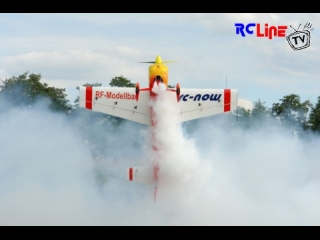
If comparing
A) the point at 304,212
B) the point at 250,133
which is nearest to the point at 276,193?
the point at 304,212

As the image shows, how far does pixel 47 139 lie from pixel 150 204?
7.07 meters

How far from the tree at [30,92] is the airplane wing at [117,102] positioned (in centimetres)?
686

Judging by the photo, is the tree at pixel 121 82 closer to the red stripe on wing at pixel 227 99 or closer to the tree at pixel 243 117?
the tree at pixel 243 117

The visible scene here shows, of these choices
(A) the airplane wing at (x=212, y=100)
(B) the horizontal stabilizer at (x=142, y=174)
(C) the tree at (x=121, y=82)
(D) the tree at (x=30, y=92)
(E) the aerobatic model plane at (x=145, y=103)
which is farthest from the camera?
(C) the tree at (x=121, y=82)

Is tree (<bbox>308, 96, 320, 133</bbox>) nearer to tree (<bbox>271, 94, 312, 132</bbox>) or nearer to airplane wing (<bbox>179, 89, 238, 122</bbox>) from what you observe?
tree (<bbox>271, 94, 312, 132</bbox>)

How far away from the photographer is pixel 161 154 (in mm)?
32281

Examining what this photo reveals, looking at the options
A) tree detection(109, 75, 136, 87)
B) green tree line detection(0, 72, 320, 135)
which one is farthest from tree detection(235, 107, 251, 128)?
tree detection(109, 75, 136, 87)

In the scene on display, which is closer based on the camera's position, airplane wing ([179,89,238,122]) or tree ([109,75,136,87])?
airplane wing ([179,89,238,122])

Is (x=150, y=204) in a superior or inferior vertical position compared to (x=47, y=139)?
inferior

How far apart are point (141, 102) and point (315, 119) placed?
12578 mm

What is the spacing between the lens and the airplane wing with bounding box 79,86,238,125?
32.9 meters

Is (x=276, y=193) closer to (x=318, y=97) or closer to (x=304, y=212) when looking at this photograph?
(x=304, y=212)

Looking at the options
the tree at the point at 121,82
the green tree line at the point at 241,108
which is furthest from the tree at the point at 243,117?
the tree at the point at 121,82

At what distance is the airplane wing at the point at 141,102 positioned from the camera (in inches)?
1297
